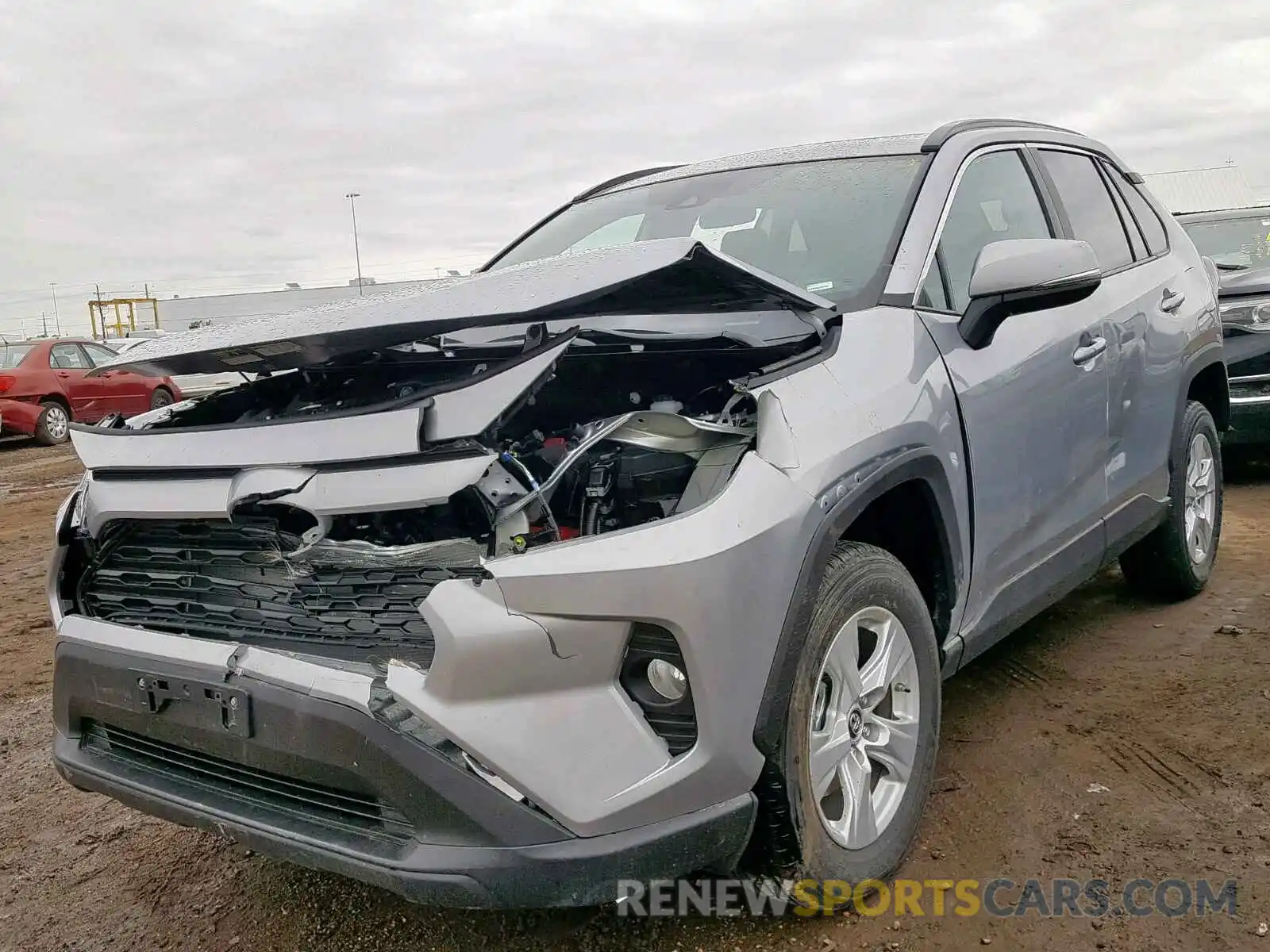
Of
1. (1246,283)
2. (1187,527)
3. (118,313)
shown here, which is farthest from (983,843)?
(118,313)

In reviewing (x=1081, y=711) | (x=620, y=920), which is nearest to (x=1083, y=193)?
(x=1081, y=711)

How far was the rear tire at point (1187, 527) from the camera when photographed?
395 centimetres

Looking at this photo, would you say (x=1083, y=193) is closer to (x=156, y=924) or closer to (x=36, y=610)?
(x=156, y=924)

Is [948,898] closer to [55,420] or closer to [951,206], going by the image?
[951,206]

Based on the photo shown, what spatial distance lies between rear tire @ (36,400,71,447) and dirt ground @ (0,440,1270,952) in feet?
38.4

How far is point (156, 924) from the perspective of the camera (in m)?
2.48

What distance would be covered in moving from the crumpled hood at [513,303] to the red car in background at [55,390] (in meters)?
12.6

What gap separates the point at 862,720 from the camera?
2326 millimetres

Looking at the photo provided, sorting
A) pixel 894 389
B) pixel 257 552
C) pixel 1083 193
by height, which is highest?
pixel 1083 193

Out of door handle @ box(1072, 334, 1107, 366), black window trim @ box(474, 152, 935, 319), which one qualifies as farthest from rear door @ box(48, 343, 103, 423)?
door handle @ box(1072, 334, 1107, 366)

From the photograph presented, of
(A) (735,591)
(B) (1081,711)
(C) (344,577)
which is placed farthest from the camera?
(B) (1081,711)

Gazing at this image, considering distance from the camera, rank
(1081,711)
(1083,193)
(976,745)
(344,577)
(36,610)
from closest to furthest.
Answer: (344,577), (976,745), (1081,711), (1083,193), (36,610)

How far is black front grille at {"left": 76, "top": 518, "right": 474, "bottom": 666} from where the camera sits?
201 cm

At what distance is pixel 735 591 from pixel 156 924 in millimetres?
1707
